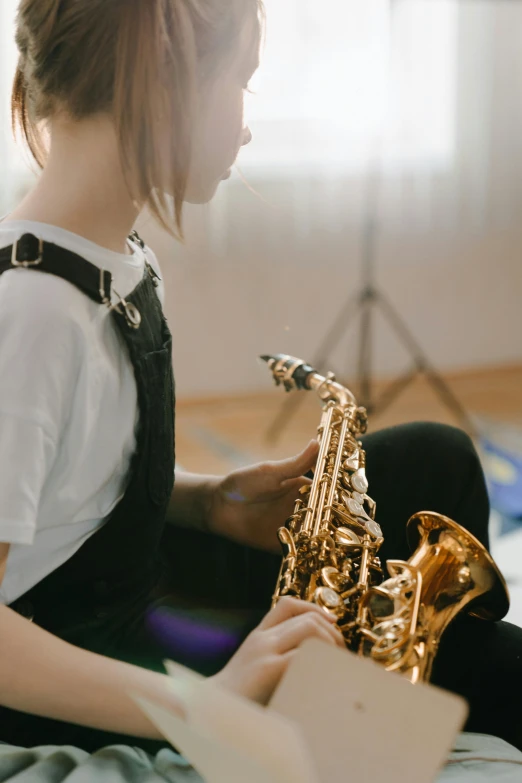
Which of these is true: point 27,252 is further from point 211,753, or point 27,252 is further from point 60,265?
point 211,753

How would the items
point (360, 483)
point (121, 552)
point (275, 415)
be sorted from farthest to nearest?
1. point (275, 415)
2. point (360, 483)
3. point (121, 552)

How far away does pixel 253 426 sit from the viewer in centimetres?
282

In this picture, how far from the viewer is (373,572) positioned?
869 millimetres

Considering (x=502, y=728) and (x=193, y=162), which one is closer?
(x=193, y=162)

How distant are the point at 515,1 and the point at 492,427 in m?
1.60

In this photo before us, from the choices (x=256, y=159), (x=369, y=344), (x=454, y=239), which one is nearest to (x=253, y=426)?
(x=369, y=344)

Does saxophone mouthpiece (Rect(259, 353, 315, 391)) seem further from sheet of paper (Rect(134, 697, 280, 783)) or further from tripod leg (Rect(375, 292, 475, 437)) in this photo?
tripod leg (Rect(375, 292, 475, 437))

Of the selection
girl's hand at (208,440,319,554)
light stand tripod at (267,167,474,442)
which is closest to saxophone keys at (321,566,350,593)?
girl's hand at (208,440,319,554)

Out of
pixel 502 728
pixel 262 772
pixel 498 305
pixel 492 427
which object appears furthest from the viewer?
pixel 498 305

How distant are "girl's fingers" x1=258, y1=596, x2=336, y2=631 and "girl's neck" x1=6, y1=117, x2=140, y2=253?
1.24ft

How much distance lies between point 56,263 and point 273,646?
0.36 metres

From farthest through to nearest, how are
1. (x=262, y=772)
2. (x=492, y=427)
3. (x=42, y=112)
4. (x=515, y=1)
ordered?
1. (x=515, y=1)
2. (x=492, y=427)
3. (x=42, y=112)
4. (x=262, y=772)

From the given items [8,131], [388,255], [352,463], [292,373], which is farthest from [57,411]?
[388,255]

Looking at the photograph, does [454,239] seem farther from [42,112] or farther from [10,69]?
[42,112]
